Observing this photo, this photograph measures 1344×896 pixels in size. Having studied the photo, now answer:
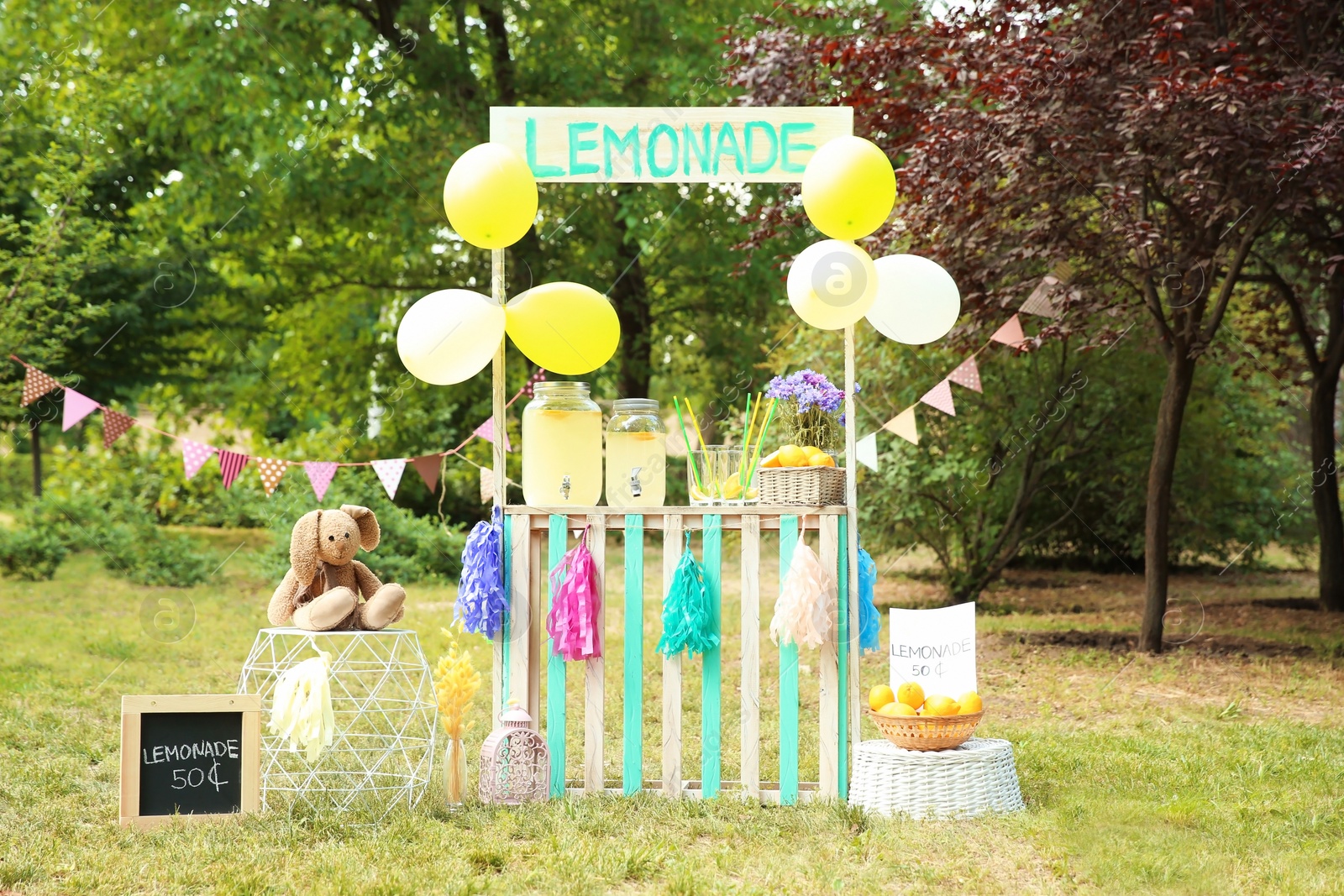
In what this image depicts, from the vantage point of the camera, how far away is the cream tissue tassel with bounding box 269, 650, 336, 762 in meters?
3.75

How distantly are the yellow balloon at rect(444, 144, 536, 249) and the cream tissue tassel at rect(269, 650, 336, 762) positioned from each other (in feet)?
4.89

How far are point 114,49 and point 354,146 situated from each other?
3.50m

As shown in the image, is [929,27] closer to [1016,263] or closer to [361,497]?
[1016,263]

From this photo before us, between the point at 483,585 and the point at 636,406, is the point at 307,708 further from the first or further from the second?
the point at 636,406

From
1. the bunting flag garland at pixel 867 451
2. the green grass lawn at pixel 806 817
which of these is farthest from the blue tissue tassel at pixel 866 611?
the green grass lawn at pixel 806 817

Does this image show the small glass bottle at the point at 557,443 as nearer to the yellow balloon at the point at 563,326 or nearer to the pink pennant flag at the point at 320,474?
the yellow balloon at the point at 563,326

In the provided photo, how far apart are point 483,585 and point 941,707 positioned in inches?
62.1

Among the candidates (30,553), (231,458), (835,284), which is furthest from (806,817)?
(30,553)

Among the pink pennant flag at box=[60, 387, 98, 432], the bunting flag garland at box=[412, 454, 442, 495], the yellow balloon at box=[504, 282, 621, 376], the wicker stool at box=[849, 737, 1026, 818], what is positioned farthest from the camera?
the bunting flag garland at box=[412, 454, 442, 495]

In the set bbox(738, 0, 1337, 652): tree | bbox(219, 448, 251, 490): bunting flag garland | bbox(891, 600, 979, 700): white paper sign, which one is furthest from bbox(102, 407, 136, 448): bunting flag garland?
bbox(738, 0, 1337, 652): tree

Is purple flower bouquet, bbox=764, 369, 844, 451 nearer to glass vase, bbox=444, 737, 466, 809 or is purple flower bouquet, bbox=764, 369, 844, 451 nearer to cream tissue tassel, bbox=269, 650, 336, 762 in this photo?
glass vase, bbox=444, 737, 466, 809

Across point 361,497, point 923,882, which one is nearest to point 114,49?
point 361,497

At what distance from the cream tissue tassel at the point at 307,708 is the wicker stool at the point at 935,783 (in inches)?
67.7

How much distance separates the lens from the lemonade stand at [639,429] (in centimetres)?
404
